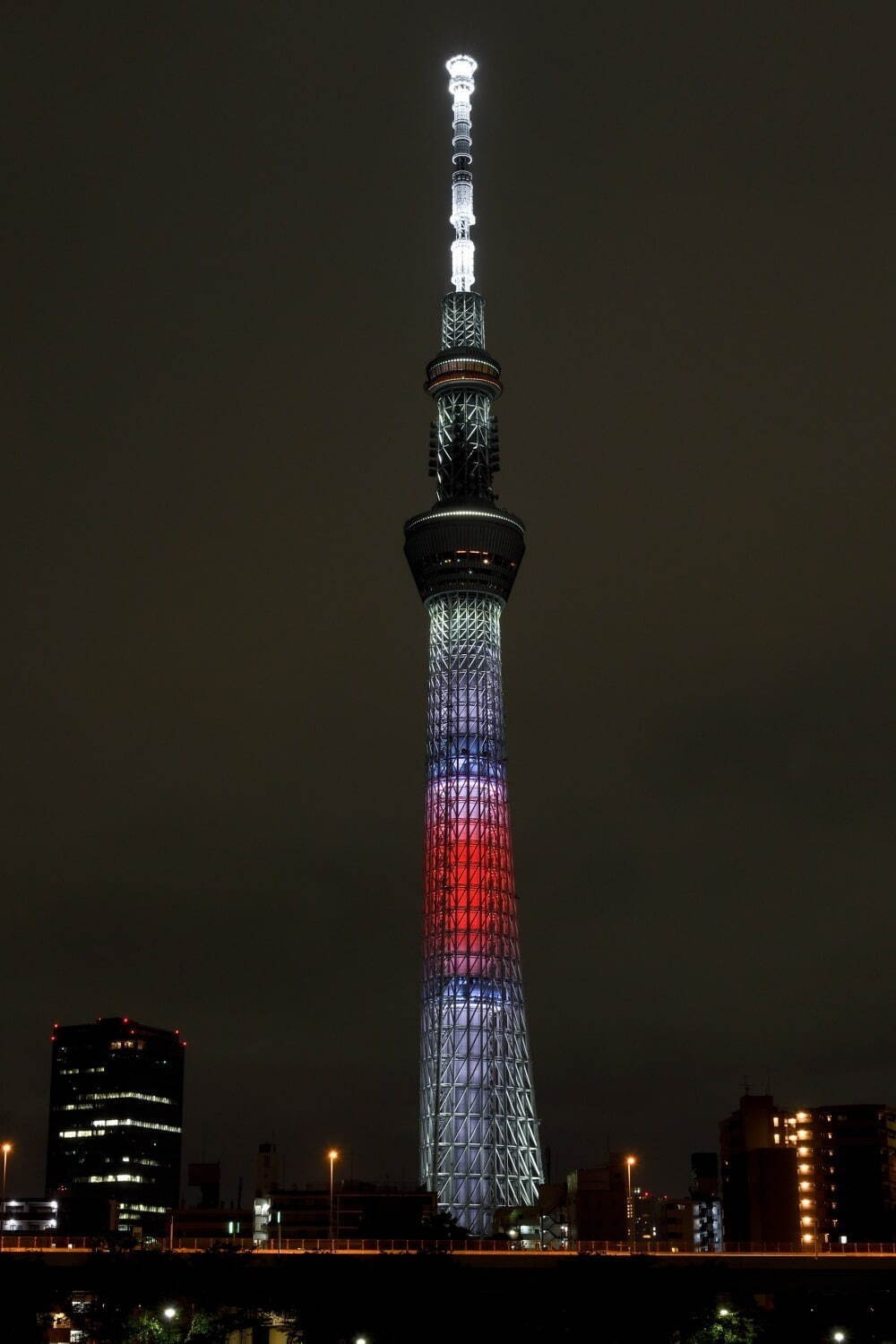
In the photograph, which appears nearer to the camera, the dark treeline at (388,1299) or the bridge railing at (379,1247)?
the dark treeline at (388,1299)

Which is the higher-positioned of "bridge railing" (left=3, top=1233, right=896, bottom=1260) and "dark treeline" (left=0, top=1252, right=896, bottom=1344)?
"bridge railing" (left=3, top=1233, right=896, bottom=1260)

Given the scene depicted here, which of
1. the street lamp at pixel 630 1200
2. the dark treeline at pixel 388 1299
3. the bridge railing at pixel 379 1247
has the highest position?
the street lamp at pixel 630 1200

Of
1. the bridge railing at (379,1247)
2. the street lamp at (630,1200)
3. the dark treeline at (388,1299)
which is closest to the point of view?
the dark treeline at (388,1299)

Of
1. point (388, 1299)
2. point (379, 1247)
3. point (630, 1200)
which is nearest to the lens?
point (388, 1299)

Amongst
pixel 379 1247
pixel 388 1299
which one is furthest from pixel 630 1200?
pixel 388 1299

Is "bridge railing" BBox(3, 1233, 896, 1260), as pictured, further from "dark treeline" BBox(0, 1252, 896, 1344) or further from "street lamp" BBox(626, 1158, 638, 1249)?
"dark treeline" BBox(0, 1252, 896, 1344)

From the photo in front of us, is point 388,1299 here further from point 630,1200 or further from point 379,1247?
point 630,1200

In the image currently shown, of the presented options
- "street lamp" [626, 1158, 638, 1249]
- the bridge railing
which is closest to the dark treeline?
the bridge railing

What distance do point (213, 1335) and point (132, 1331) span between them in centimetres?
658

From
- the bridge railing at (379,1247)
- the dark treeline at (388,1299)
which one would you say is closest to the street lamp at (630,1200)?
the bridge railing at (379,1247)

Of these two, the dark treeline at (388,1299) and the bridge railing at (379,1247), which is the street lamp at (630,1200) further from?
the dark treeline at (388,1299)

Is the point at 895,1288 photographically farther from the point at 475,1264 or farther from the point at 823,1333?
the point at 475,1264

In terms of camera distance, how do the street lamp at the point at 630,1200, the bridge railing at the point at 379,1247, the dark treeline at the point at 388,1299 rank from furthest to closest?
the street lamp at the point at 630,1200, the bridge railing at the point at 379,1247, the dark treeline at the point at 388,1299

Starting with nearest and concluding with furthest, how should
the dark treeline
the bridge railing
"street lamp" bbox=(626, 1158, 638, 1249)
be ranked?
1. the dark treeline
2. the bridge railing
3. "street lamp" bbox=(626, 1158, 638, 1249)
